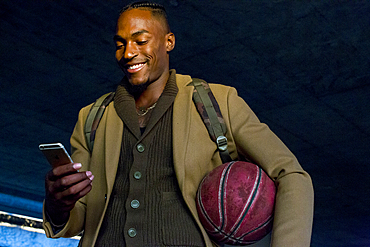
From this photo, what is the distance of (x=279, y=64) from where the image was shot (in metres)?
6.33

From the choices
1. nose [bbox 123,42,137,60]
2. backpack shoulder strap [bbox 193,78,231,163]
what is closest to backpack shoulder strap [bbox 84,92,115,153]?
nose [bbox 123,42,137,60]

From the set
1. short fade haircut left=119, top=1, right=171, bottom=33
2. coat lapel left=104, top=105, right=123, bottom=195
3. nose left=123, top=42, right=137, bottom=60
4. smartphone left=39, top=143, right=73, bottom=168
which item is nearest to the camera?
smartphone left=39, top=143, right=73, bottom=168

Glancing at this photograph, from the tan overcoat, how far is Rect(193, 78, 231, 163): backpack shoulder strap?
3 cm

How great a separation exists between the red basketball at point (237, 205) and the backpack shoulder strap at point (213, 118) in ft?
0.63

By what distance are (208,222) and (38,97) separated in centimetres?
630

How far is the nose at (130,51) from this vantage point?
2369mm

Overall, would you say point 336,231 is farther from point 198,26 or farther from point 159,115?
point 159,115

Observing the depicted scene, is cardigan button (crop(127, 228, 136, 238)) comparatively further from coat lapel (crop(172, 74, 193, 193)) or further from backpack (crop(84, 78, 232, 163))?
backpack (crop(84, 78, 232, 163))

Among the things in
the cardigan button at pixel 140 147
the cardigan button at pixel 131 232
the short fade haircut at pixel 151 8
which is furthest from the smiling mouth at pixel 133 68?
the cardigan button at pixel 131 232

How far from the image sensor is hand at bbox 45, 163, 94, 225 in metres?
1.85

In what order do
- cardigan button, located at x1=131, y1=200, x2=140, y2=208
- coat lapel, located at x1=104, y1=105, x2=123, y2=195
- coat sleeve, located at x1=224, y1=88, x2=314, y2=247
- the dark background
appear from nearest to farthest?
1. coat sleeve, located at x1=224, y1=88, x2=314, y2=247
2. cardigan button, located at x1=131, y1=200, x2=140, y2=208
3. coat lapel, located at x1=104, y1=105, x2=123, y2=195
4. the dark background

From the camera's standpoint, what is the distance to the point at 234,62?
6.41 m

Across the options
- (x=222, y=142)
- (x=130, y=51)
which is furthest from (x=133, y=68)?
(x=222, y=142)

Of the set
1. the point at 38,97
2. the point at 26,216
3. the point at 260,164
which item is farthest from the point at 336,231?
the point at 260,164
